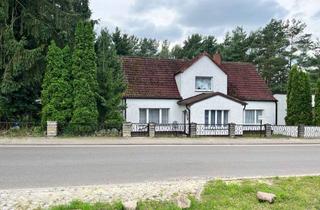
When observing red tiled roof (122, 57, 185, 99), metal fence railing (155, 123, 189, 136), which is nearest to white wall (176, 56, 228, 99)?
red tiled roof (122, 57, 185, 99)

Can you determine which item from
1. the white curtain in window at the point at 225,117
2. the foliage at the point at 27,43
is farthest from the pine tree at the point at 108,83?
the white curtain in window at the point at 225,117

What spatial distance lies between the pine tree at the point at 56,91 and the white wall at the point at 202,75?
35.3ft

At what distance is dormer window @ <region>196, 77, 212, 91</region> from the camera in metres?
30.0

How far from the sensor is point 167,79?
30.0m

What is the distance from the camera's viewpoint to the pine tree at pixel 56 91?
2070 cm

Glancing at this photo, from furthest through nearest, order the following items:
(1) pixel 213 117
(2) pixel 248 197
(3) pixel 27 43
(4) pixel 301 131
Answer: (1) pixel 213 117
(4) pixel 301 131
(3) pixel 27 43
(2) pixel 248 197

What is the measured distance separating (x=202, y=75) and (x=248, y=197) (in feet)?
75.7

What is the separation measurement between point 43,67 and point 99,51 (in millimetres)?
3849

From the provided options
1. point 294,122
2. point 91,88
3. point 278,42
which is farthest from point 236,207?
point 278,42

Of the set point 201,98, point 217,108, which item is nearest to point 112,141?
point 201,98

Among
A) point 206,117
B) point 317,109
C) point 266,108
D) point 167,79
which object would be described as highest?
point 167,79

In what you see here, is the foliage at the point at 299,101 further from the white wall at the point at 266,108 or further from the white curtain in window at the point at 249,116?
the white curtain in window at the point at 249,116

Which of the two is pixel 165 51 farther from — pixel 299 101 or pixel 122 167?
pixel 122 167

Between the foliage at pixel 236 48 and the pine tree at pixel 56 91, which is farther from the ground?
the foliage at pixel 236 48
